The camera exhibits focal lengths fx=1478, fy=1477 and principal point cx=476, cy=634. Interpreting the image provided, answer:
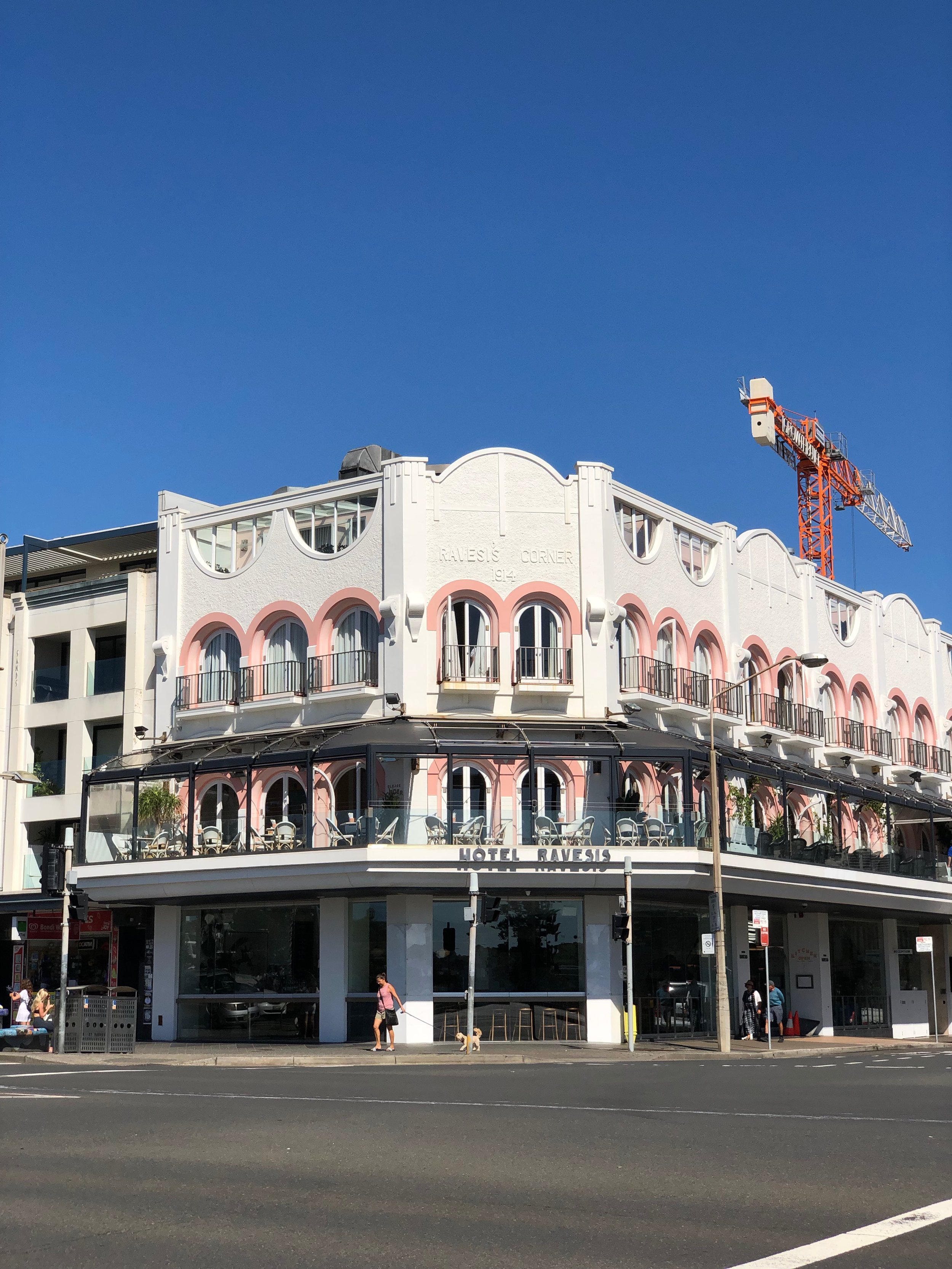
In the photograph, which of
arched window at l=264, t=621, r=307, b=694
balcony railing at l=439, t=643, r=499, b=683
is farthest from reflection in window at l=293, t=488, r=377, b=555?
balcony railing at l=439, t=643, r=499, b=683

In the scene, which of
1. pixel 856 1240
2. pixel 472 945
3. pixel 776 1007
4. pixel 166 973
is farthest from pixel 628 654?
pixel 856 1240

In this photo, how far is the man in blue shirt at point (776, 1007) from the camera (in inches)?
1422

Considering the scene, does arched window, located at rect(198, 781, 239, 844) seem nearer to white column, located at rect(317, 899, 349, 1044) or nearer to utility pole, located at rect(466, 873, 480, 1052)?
Result: white column, located at rect(317, 899, 349, 1044)

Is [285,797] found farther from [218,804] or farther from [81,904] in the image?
[81,904]

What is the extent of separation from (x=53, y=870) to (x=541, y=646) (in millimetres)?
13541

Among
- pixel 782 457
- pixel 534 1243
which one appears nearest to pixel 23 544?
pixel 782 457

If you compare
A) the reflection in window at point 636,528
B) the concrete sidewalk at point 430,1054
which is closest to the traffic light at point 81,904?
the concrete sidewalk at point 430,1054

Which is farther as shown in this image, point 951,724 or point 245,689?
point 951,724

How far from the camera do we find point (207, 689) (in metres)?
39.7

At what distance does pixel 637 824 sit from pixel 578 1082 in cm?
1449

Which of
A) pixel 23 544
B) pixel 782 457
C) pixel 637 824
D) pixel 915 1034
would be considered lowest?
pixel 915 1034

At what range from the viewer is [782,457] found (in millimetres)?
69500

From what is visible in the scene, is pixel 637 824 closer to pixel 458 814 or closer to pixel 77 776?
pixel 458 814

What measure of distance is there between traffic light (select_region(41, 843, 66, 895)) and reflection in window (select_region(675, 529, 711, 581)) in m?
18.5
